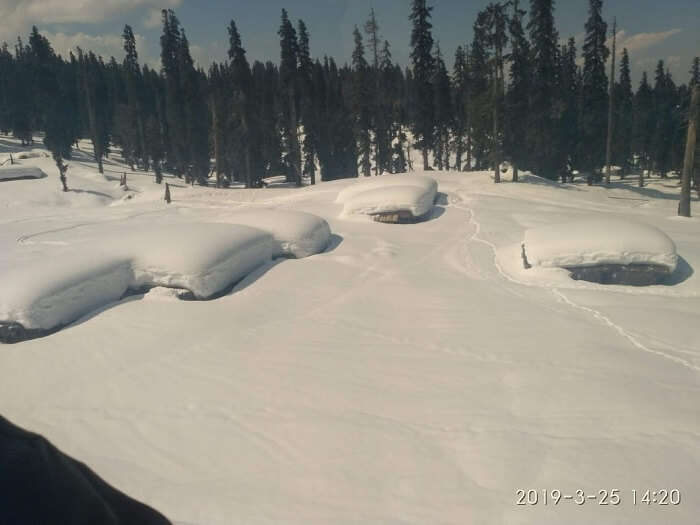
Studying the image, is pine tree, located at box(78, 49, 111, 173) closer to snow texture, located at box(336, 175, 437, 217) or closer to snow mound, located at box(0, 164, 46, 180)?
snow mound, located at box(0, 164, 46, 180)

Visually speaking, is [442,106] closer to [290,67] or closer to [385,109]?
→ [385,109]

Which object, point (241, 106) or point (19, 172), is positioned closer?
point (19, 172)

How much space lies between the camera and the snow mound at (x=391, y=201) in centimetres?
1438

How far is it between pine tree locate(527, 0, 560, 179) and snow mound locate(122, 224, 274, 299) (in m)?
25.8

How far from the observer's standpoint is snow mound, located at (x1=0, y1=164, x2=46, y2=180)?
89.1 feet

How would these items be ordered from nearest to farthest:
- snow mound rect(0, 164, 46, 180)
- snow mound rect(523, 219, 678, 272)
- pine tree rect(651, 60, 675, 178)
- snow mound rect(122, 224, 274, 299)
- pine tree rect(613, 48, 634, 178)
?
snow mound rect(122, 224, 274, 299), snow mound rect(523, 219, 678, 272), snow mound rect(0, 164, 46, 180), pine tree rect(613, 48, 634, 178), pine tree rect(651, 60, 675, 178)

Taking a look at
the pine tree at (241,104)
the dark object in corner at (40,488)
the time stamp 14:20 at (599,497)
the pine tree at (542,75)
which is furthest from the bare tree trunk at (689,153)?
the pine tree at (241,104)

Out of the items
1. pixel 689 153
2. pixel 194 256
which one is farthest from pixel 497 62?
pixel 194 256

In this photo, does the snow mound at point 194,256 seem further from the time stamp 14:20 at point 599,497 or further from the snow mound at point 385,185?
the snow mound at point 385,185

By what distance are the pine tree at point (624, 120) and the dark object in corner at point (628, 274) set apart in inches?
1445

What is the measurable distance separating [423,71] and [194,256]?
87.2 ft

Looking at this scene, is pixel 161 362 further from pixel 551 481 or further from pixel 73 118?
pixel 73 118

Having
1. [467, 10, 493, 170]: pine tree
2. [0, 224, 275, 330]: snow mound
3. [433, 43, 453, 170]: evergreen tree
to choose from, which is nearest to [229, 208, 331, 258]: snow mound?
[0, 224, 275, 330]: snow mound

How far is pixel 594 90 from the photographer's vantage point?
33.9 metres
